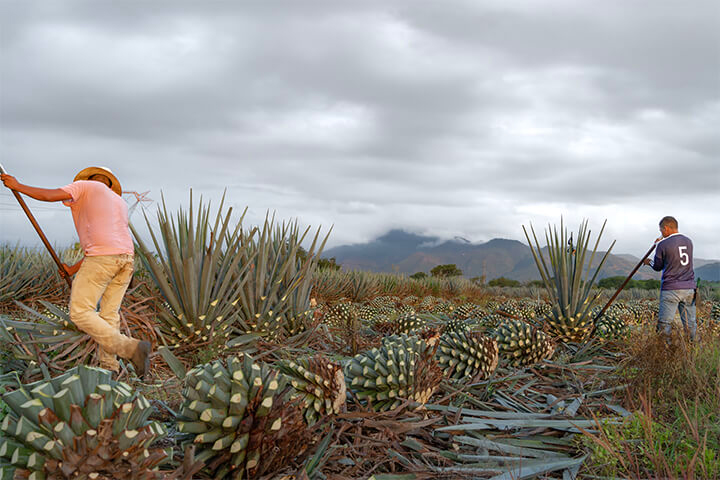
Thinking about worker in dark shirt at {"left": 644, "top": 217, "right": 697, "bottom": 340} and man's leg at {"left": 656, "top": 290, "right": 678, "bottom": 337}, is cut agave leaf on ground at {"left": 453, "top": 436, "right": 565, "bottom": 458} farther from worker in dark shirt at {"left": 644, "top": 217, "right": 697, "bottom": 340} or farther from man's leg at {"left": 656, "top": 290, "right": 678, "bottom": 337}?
man's leg at {"left": 656, "top": 290, "right": 678, "bottom": 337}

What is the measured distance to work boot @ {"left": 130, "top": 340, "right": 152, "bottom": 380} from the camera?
3.75 metres

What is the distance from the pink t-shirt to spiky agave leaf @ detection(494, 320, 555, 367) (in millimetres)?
3643

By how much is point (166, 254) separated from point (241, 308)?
0.95 m

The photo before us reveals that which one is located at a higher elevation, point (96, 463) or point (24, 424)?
point (24, 424)

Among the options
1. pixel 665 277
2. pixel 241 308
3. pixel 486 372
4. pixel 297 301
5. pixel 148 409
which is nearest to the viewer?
pixel 148 409

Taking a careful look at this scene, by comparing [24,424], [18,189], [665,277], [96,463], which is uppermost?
[18,189]

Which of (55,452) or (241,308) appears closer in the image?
(55,452)

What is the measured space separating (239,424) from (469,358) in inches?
84.7

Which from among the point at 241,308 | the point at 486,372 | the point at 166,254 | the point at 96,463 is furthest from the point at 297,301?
the point at 96,463

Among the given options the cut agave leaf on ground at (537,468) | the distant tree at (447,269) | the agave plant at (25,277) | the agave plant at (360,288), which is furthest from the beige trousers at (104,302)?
the distant tree at (447,269)

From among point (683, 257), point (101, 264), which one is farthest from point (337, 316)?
point (683, 257)

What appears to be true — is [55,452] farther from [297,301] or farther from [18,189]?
[297,301]

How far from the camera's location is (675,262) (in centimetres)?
668

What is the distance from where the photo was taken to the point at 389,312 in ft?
26.8
